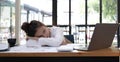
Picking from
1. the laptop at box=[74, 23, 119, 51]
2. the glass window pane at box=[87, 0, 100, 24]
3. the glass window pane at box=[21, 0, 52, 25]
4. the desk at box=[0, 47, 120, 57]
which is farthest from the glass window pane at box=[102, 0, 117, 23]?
the desk at box=[0, 47, 120, 57]

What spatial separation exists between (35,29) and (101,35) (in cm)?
83

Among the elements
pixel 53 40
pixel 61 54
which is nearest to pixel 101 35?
pixel 61 54

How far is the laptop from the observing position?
1.42m

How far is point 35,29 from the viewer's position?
2096 mm

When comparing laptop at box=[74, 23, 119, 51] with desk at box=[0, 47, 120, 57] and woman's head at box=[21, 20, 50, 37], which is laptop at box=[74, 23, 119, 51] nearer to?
desk at box=[0, 47, 120, 57]

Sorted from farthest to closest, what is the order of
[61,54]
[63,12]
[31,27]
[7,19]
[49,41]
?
1. [63,12]
2. [7,19]
3. [31,27]
4. [49,41]
5. [61,54]

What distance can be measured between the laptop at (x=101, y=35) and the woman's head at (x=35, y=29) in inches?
29.2

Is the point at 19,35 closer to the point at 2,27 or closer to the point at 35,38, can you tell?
the point at 2,27

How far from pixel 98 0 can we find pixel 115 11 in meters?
0.54

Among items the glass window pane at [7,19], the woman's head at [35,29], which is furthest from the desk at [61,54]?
the glass window pane at [7,19]

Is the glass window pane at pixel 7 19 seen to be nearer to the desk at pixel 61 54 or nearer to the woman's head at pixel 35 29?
the woman's head at pixel 35 29

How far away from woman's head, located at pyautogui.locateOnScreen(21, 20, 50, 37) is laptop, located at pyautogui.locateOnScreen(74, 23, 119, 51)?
2.43 ft

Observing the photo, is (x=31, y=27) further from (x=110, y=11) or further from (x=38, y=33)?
(x=110, y=11)

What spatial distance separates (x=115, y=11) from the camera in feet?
18.0
